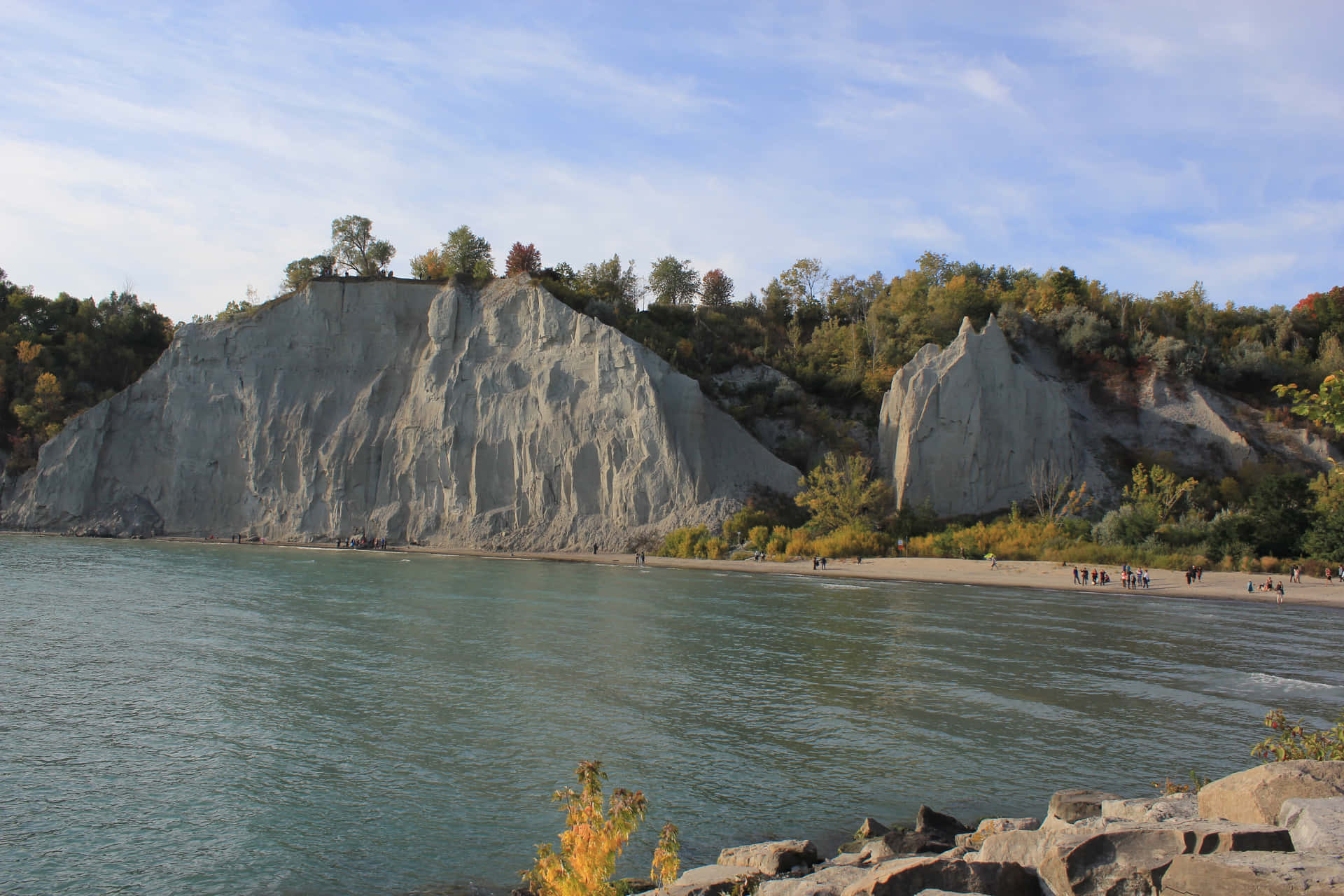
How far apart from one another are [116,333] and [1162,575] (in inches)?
2585

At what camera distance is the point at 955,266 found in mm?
71625

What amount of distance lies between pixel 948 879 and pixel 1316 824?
6.80ft

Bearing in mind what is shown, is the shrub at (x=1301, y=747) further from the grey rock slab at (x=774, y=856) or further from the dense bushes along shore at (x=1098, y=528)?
the dense bushes along shore at (x=1098, y=528)

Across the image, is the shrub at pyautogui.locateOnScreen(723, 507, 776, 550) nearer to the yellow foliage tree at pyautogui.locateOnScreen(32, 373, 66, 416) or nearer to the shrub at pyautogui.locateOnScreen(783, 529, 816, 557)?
the shrub at pyautogui.locateOnScreen(783, 529, 816, 557)

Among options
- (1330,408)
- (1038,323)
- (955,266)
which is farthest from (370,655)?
(955,266)

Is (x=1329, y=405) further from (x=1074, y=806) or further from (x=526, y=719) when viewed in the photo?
(x=526, y=719)

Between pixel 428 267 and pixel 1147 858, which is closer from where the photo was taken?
pixel 1147 858

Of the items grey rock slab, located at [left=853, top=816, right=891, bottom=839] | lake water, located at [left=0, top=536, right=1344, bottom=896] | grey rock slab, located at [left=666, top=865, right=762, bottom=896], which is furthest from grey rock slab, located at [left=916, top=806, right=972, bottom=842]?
grey rock slab, located at [left=666, top=865, right=762, bottom=896]

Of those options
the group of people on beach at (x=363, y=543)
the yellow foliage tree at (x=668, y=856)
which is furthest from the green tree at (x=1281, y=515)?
the group of people on beach at (x=363, y=543)

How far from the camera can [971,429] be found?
142 ft

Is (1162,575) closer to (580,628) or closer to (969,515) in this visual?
(969,515)

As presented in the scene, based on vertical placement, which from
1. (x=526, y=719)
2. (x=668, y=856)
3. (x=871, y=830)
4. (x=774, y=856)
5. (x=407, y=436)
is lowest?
(x=526, y=719)

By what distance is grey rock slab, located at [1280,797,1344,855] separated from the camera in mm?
4586

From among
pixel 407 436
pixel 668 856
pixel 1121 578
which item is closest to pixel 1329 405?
pixel 668 856
